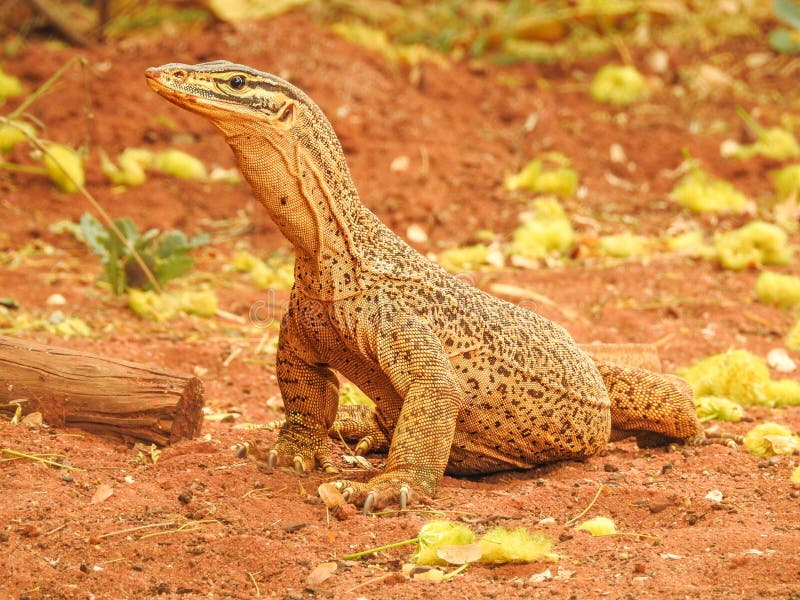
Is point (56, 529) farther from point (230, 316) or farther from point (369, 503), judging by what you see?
point (230, 316)

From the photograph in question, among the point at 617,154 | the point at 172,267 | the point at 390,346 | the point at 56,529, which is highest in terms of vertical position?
the point at 617,154

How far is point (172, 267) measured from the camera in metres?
8.31

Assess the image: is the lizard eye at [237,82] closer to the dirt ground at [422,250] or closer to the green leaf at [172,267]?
the dirt ground at [422,250]

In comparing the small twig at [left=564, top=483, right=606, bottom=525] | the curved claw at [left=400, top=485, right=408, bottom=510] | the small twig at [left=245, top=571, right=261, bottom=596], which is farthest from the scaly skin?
the small twig at [left=245, top=571, right=261, bottom=596]

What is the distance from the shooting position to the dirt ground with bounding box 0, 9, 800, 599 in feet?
13.3

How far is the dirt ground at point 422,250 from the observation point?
159 inches

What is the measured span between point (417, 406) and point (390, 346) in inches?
12.1

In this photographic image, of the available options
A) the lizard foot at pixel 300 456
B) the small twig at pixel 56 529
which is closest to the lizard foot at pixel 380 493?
the lizard foot at pixel 300 456

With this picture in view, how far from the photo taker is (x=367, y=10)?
627 inches

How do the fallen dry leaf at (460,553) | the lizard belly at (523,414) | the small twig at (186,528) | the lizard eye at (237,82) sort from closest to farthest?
the fallen dry leaf at (460,553), the small twig at (186,528), the lizard eye at (237,82), the lizard belly at (523,414)

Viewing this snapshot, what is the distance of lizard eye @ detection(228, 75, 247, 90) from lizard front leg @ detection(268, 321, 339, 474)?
1353 millimetres

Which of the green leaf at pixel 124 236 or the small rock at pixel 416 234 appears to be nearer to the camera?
the green leaf at pixel 124 236

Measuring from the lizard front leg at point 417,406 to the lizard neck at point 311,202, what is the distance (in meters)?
0.35

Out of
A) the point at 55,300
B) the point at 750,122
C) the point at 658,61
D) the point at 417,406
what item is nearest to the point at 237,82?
the point at 417,406
